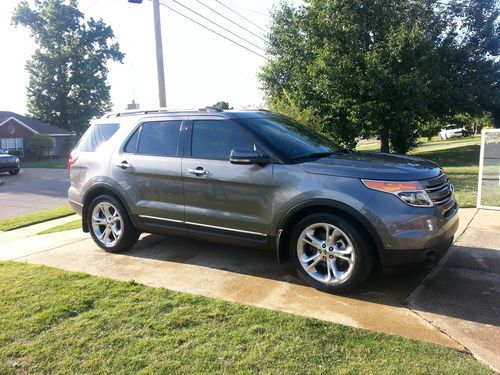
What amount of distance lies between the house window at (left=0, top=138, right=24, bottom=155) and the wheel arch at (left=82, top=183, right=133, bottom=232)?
42318mm

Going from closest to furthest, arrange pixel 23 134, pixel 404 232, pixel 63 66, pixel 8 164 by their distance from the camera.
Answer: pixel 404 232 < pixel 8 164 < pixel 23 134 < pixel 63 66

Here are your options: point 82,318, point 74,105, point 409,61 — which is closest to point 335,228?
point 82,318

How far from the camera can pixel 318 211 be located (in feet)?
13.9

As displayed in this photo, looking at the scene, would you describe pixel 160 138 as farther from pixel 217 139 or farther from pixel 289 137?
pixel 289 137

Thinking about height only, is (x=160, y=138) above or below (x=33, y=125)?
below

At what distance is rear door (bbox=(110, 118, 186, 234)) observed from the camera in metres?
5.14

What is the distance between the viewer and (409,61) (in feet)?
62.4

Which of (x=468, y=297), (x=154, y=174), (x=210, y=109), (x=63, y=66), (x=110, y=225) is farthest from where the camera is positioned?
(x=63, y=66)

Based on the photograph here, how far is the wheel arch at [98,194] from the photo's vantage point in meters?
5.61

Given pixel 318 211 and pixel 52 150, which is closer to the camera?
pixel 318 211

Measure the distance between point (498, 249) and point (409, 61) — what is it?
51.2 ft

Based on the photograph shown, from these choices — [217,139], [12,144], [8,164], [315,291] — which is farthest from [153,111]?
[12,144]

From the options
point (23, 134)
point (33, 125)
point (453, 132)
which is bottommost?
point (453, 132)

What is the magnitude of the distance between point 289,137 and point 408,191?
1.53 metres
